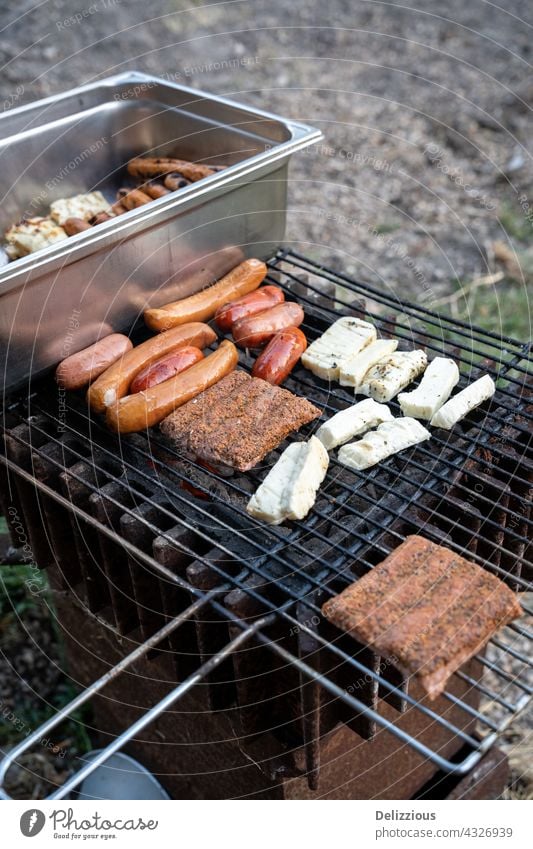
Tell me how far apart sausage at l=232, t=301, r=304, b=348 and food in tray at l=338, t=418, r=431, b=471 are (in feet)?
2.98

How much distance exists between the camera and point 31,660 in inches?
219

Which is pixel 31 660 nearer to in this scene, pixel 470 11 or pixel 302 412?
pixel 302 412

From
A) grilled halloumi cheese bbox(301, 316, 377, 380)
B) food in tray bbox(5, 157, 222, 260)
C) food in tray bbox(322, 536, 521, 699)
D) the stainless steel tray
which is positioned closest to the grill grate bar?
grilled halloumi cheese bbox(301, 316, 377, 380)

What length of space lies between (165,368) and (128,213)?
772 mm

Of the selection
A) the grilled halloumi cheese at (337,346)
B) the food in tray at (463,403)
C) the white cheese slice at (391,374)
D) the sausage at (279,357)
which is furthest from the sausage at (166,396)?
the food in tray at (463,403)

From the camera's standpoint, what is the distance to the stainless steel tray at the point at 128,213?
143 inches

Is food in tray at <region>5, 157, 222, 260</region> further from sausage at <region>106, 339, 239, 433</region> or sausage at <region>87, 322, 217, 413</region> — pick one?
sausage at <region>106, 339, 239, 433</region>

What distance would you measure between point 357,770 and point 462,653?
5.01ft

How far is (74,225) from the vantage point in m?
4.53

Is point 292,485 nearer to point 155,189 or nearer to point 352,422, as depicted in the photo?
point 352,422

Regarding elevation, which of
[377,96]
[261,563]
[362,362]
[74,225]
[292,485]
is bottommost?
[261,563]

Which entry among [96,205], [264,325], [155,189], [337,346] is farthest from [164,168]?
[337,346]

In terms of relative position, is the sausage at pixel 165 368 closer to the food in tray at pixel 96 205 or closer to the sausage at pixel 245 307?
the sausage at pixel 245 307
